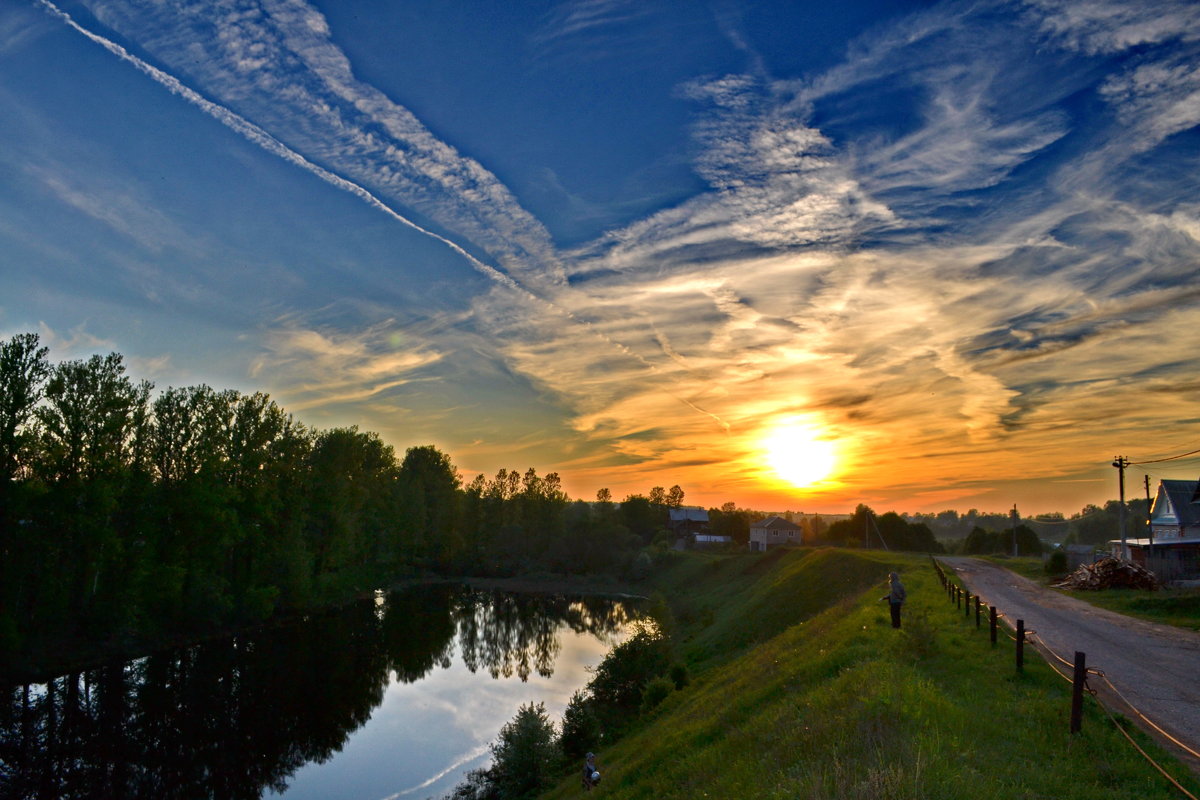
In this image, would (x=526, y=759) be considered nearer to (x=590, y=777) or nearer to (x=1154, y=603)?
(x=590, y=777)

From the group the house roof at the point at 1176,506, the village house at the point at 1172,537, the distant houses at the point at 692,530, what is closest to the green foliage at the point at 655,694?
the village house at the point at 1172,537

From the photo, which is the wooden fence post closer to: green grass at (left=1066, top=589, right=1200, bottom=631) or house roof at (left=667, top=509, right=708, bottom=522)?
green grass at (left=1066, top=589, right=1200, bottom=631)


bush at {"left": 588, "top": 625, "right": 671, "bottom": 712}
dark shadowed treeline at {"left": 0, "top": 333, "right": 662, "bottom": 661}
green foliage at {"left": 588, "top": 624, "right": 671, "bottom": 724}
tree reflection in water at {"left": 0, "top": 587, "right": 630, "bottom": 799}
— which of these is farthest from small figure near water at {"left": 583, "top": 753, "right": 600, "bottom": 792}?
dark shadowed treeline at {"left": 0, "top": 333, "right": 662, "bottom": 661}

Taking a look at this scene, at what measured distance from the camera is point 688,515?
15550 cm

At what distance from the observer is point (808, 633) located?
2797 cm

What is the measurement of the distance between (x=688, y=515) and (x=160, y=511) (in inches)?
4787

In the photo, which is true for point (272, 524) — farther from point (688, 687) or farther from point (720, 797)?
point (720, 797)

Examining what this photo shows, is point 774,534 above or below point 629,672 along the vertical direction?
above

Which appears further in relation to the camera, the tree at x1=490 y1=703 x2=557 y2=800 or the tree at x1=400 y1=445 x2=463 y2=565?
the tree at x1=400 y1=445 x2=463 y2=565

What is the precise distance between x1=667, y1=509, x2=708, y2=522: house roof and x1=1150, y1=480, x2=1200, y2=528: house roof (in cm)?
9492

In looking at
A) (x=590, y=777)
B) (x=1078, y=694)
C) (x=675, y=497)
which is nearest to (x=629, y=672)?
(x=590, y=777)

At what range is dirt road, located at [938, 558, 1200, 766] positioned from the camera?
13883 mm

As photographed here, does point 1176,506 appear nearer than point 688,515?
Yes

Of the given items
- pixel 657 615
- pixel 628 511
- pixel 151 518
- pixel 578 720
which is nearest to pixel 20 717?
pixel 151 518
